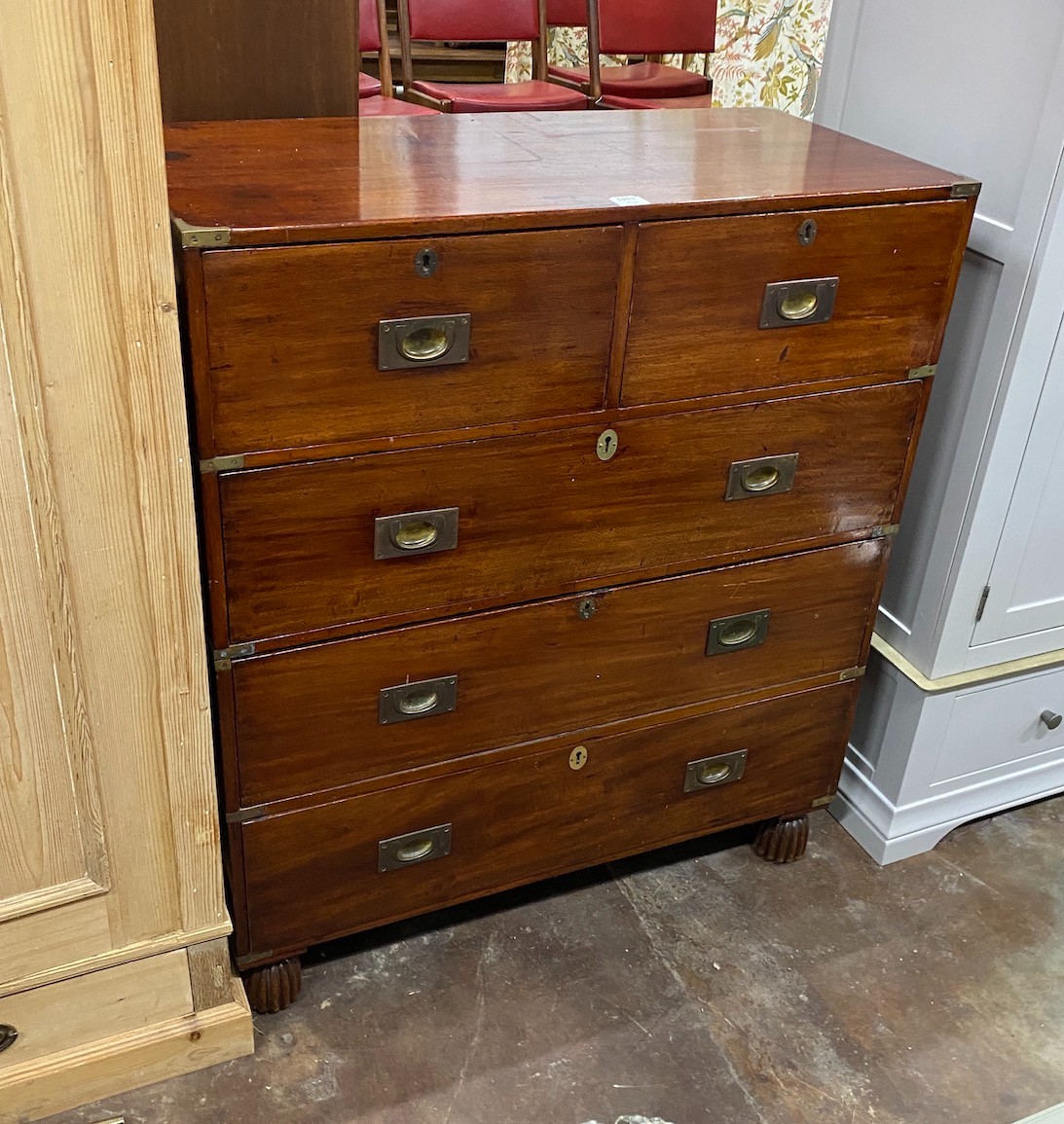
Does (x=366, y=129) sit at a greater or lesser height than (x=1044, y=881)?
greater

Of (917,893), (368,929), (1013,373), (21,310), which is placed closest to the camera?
(21,310)

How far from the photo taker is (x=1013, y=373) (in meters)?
1.58

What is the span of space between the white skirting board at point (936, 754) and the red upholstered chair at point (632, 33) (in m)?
2.01

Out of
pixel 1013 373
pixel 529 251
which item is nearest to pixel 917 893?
pixel 1013 373

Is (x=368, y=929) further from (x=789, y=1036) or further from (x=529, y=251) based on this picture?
(x=529, y=251)

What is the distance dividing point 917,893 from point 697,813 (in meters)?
0.40

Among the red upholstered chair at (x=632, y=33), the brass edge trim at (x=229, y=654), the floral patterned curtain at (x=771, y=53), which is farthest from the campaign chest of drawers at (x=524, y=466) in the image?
the red upholstered chair at (x=632, y=33)

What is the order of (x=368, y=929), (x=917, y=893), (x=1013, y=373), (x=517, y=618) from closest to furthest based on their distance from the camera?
1. (x=517, y=618)
2. (x=1013, y=373)
3. (x=368, y=929)
4. (x=917, y=893)

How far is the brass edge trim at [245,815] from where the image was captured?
1430 millimetres

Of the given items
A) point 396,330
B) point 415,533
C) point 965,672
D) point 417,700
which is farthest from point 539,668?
point 965,672

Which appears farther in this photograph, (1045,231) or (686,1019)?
(686,1019)

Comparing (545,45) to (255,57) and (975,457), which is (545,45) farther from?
(975,457)

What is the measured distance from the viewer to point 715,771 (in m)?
1.76

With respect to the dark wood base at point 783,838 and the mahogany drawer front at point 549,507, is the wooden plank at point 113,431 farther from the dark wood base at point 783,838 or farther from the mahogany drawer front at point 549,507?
the dark wood base at point 783,838
